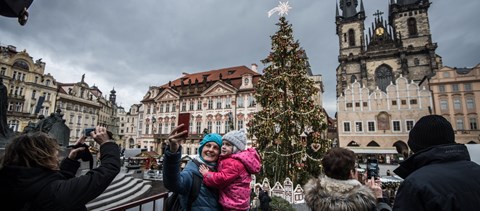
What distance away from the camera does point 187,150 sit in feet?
105

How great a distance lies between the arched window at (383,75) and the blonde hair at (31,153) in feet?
156

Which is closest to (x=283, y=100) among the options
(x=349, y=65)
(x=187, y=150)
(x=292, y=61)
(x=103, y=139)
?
(x=292, y=61)

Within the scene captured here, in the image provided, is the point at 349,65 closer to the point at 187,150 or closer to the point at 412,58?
the point at 412,58

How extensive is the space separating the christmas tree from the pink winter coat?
25.0 ft

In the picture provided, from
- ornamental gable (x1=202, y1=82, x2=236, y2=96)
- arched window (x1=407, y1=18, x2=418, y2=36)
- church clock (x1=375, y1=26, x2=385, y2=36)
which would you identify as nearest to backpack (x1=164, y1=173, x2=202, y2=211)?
ornamental gable (x1=202, y1=82, x2=236, y2=96)

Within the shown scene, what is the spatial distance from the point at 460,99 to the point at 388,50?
15704mm

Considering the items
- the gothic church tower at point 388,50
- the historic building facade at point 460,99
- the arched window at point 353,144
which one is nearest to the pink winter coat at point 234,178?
the arched window at point 353,144

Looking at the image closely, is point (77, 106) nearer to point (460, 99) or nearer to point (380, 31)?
point (460, 99)

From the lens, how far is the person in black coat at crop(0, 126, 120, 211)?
1.34m

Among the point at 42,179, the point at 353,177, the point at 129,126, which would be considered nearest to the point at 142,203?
the point at 42,179

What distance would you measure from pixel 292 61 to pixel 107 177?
10.5m

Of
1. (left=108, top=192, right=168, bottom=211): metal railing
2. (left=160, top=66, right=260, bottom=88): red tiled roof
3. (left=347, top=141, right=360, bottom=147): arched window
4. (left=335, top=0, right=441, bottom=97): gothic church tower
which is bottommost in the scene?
(left=347, top=141, right=360, bottom=147): arched window

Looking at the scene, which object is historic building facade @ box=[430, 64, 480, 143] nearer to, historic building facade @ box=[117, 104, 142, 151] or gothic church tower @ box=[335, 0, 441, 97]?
gothic church tower @ box=[335, 0, 441, 97]

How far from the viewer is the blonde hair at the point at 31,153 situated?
4.84ft
